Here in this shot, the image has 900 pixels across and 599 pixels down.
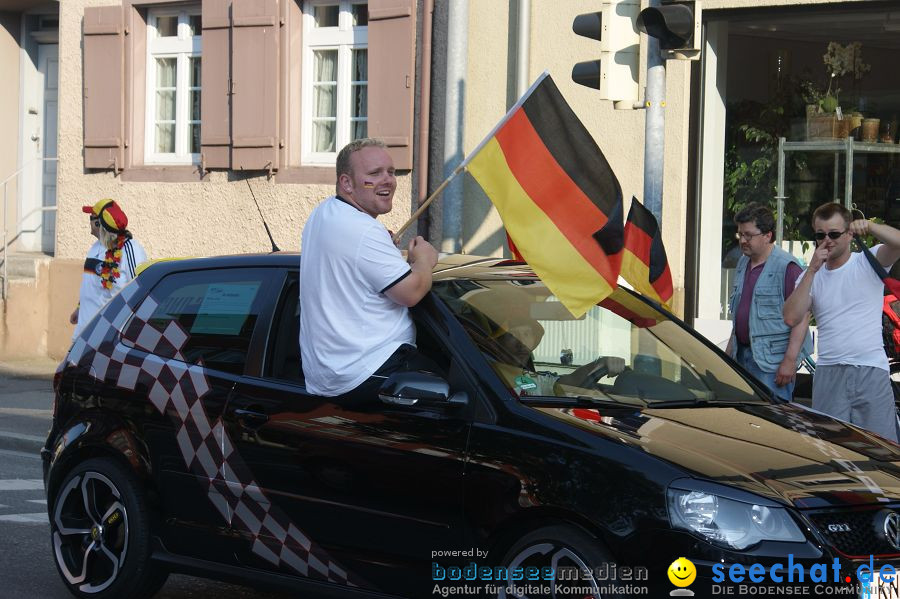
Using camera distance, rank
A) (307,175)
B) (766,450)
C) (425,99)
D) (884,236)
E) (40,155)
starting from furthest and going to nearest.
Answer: (40,155)
(307,175)
(425,99)
(884,236)
(766,450)

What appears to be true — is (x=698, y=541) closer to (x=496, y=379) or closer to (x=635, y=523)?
(x=635, y=523)

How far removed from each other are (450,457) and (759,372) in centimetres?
311

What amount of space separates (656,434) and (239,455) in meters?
1.68

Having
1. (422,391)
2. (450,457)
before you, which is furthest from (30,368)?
(450,457)

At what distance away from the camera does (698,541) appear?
14.4 feet

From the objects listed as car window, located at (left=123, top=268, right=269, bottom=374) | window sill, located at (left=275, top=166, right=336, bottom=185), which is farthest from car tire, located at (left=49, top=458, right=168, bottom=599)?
window sill, located at (left=275, top=166, right=336, bottom=185)

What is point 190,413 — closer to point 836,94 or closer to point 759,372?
point 759,372

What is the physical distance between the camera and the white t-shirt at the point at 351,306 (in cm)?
530

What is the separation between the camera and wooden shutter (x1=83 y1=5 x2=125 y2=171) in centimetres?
1584

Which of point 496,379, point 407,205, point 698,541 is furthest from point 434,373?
point 407,205

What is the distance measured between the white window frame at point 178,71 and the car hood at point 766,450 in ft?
37.0

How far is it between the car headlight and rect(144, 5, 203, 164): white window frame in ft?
39.1

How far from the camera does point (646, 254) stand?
299 inches

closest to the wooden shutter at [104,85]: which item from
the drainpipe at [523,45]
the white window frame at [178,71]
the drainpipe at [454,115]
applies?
the white window frame at [178,71]
